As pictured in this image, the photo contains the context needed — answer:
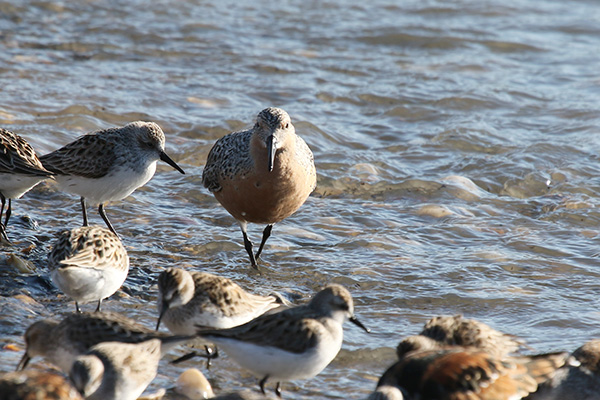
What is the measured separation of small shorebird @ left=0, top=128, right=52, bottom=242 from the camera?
7.90 m

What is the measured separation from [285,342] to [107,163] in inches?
146

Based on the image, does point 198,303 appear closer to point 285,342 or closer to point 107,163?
point 285,342

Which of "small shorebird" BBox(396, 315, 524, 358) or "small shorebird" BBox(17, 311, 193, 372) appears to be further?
"small shorebird" BBox(396, 315, 524, 358)

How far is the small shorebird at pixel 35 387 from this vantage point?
4793mm

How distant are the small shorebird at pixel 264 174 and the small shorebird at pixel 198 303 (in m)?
2.04

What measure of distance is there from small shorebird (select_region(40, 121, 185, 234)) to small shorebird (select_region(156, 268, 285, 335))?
242 cm

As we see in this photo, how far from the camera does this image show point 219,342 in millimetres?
5602

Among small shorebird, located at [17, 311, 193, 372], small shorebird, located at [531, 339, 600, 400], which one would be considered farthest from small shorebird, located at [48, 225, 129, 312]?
small shorebird, located at [531, 339, 600, 400]

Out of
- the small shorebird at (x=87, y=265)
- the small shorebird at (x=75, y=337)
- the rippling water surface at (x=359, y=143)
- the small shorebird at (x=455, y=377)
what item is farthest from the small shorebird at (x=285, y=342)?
the small shorebird at (x=87, y=265)

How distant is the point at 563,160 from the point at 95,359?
8424 millimetres

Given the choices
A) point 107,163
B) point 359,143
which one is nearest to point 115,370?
point 107,163

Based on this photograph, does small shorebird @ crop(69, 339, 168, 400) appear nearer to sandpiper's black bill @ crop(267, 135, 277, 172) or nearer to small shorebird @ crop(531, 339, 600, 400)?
small shorebird @ crop(531, 339, 600, 400)

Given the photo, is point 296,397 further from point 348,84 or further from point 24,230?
point 348,84

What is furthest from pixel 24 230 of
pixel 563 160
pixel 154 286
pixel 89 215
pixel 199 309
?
pixel 563 160
